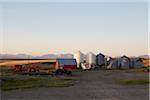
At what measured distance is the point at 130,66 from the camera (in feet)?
235

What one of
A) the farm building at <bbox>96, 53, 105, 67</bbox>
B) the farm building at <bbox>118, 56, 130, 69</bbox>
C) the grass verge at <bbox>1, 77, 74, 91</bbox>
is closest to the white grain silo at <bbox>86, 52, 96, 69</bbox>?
the farm building at <bbox>96, 53, 105, 67</bbox>

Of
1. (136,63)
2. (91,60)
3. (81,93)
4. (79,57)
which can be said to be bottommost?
(81,93)

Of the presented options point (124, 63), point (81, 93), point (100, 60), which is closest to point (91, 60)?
point (100, 60)

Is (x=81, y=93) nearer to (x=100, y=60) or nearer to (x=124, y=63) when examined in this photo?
(x=124, y=63)

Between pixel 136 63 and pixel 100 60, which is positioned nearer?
pixel 136 63

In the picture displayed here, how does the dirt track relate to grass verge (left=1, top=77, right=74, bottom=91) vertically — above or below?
below

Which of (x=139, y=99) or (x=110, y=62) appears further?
(x=110, y=62)

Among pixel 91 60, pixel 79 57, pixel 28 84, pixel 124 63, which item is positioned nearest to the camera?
pixel 28 84

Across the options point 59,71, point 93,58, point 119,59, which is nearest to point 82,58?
point 93,58

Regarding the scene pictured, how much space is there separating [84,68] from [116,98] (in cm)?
4873

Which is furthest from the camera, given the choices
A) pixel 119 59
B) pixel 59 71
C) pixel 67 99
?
pixel 119 59

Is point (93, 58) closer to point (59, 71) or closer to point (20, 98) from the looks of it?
point (59, 71)

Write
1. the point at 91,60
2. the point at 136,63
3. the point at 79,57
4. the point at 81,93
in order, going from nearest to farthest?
the point at 81,93 → the point at 91,60 → the point at 136,63 → the point at 79,57

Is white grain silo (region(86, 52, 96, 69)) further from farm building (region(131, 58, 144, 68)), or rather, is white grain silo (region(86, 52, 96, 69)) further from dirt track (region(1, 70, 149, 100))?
→ dirt track (region(1, 70, 149, 100))
